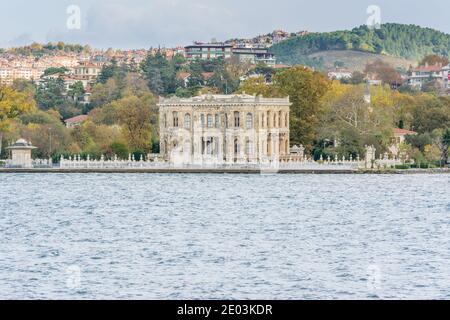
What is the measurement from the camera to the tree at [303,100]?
9369 centimetres

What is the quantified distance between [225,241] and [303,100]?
165 feet

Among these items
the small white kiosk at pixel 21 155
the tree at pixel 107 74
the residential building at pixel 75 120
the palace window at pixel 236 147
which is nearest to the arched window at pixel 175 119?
the palace window at pixel 236 147

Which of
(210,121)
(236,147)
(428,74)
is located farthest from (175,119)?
(428,74)

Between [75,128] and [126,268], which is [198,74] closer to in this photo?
[75,128]

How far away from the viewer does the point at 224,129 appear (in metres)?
92.1

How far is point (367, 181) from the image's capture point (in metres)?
78.9

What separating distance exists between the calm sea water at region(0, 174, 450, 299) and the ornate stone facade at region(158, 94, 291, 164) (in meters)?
16.0

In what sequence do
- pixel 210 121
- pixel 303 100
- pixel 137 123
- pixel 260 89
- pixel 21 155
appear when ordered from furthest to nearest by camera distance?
pixel 260 89, pixel 137 123, pixel 303 100, pixel 210 121, pixel 21 155

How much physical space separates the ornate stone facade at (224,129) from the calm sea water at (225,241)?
16.0 metres

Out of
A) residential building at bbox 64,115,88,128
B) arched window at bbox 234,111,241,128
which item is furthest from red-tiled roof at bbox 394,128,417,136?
residential building at bbox 64,115,88,128

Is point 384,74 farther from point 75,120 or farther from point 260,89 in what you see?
point 260,89

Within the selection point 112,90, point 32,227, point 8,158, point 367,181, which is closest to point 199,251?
point 32,227

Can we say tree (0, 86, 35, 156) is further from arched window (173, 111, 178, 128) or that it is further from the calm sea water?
the calm sea water

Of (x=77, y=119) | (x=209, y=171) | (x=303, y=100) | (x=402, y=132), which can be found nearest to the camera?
(x=209, y=171)
